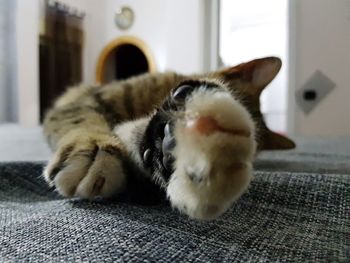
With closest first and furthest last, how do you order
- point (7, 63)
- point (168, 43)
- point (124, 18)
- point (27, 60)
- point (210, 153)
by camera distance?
point (210, 153) < point (7, 63) < point (27, 60) < point (168, 43) < point (124, 18)

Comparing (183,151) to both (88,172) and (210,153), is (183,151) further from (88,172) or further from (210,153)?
(88,172)

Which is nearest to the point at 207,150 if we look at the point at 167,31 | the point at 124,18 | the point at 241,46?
the point at 241,46

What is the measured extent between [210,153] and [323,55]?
3.12 m

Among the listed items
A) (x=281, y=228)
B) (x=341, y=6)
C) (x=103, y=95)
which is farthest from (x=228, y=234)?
(x=341, y=6)

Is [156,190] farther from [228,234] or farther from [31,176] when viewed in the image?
[31,176]

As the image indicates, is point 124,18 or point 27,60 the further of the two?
point 124,18

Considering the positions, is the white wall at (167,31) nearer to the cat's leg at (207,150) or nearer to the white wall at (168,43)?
the white wall at (168,43)

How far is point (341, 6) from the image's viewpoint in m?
3.08

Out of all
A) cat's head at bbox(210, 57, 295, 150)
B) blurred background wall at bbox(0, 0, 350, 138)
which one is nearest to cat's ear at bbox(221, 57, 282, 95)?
cat's head at bbox(210, 57, 295, 150)

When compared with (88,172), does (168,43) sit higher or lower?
higher

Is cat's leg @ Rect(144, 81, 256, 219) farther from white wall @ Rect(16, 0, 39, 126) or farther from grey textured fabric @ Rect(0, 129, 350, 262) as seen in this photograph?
white wall @ Rect(16, 0, 39, 126)

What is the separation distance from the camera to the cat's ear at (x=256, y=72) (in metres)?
0.80

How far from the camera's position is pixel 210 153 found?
1.14 ft

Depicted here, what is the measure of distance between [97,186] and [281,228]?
0.22m
